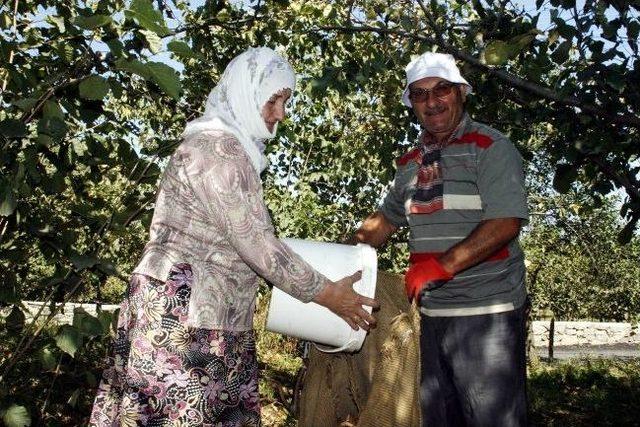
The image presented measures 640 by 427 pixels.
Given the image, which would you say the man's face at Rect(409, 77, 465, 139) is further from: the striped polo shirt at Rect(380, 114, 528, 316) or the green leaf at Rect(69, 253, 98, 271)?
the green leaf at Rect(69, 253, 98, 271)

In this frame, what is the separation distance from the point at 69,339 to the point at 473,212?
1.41 m

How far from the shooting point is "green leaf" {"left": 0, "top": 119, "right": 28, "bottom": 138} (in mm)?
1920

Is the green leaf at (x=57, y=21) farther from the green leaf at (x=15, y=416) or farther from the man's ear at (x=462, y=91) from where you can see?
the man's ear at (x=462, y=91)

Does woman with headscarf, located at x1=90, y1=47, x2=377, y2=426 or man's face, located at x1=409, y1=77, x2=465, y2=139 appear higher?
man's face, located at x1=409, y1=77, x2=465, y2=139

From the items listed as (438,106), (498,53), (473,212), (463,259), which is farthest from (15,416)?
(498,53)

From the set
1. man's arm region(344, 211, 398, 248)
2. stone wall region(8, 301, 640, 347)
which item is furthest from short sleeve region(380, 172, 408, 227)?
stone wall region(8, 301, 640, 347)

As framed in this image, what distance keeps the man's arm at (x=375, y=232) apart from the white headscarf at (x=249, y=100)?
2.78 feet

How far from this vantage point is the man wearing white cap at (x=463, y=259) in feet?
6.86

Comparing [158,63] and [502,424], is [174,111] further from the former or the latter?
[502,424]

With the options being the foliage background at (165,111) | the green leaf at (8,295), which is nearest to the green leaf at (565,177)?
the foliage background at (165,111)

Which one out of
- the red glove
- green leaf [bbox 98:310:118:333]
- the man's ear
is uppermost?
the man's ear

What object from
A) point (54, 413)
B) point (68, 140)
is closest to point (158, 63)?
point (68, 140)

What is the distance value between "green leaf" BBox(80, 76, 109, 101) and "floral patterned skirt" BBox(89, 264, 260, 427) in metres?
0.51

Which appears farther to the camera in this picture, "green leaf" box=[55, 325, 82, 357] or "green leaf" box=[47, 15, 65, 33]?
"green leaf" box=[47, 15, 65, 33]
